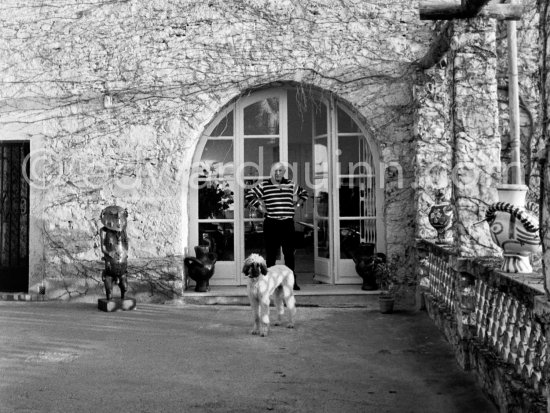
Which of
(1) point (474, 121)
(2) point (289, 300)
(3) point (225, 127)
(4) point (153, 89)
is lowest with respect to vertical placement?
(2) point (289, 300)

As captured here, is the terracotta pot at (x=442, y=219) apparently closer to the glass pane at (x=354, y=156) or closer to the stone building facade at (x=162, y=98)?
the stone building facade at (x=162, y=98)

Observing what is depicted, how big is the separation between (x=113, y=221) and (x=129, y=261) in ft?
2.72

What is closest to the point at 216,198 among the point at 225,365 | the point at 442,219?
the point at 442,219

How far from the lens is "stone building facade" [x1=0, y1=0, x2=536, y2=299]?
23.3ft

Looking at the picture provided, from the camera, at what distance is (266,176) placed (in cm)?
764

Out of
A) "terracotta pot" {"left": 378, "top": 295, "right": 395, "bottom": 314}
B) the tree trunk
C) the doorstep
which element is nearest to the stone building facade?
the doorstep

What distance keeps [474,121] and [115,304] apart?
162 inches

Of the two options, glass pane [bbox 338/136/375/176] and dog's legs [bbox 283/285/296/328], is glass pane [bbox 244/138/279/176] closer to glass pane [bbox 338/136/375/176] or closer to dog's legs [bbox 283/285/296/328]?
glass pane [bbox 338/136/375/176]

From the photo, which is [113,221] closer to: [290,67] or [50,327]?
[50,327]

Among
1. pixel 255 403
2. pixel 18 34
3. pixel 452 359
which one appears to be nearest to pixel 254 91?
pixel 18 34

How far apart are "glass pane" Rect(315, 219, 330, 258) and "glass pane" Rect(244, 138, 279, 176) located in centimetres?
94

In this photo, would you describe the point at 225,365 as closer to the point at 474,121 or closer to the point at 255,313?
the point at 255,313

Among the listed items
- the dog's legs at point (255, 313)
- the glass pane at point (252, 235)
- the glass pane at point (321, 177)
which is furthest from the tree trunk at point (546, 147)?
the glass pane at point (252, 235)

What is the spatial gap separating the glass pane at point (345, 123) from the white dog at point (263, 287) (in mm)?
2538
